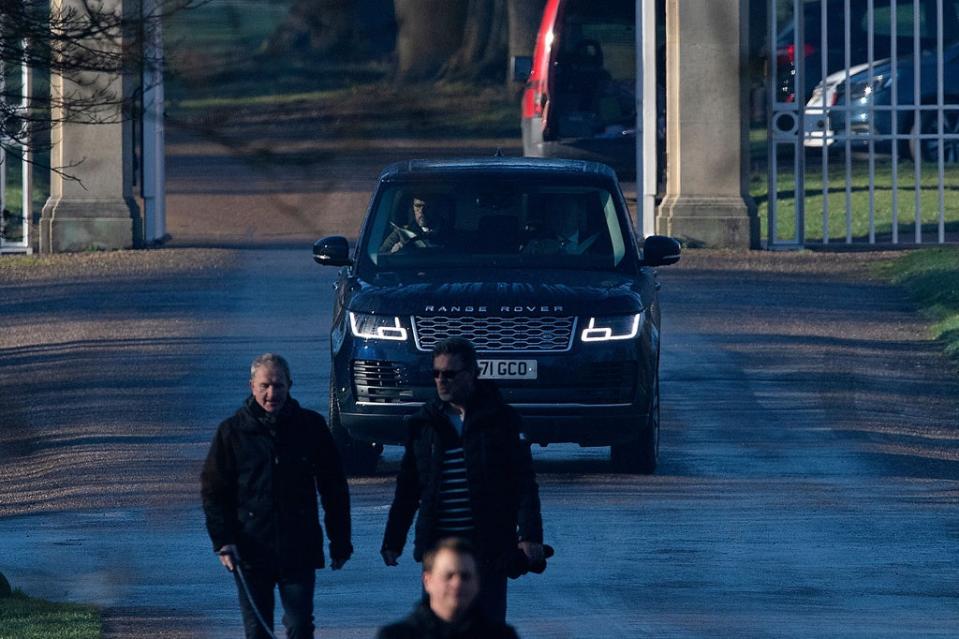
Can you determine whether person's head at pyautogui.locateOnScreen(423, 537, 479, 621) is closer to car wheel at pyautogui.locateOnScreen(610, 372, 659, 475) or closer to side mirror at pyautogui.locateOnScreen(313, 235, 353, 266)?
car wheel at pyautogui.locateOnScreen(610, 372, 659, 475)

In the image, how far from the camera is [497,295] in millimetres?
11281

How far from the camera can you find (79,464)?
41.1ft

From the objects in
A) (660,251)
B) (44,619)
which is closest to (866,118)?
(660,251)

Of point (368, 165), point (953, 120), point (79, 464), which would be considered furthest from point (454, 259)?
point (953, 120)

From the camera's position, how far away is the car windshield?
12.1 m

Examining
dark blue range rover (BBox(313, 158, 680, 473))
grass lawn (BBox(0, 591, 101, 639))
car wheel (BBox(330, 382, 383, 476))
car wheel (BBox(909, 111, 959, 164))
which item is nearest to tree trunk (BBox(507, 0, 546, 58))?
grass lawn (BBox(0, 591, 101, 639))

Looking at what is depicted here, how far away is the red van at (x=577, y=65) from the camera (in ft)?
14.2

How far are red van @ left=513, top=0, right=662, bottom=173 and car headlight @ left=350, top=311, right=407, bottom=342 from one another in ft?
10.7

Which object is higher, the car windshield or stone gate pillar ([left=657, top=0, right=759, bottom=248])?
stone gate pillar ([left=657, top=0, right=759, bottom=248])

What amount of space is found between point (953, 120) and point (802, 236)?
4779 mm

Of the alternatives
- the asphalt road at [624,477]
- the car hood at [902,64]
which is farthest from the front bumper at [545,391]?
the car hood at [902,64]

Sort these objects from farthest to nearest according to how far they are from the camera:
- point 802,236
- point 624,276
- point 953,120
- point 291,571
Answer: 1. point 953,120
2. point 802,236
3. point 624,276
4. point 291,571

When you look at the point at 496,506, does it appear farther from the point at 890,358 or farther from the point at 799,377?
the point at 890,358

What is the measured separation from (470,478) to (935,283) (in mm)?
13735
